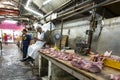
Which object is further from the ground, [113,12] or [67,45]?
[113,12]

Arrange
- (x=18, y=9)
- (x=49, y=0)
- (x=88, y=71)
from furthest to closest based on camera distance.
→ (x=18, y=9), (x=49, y=0), (x=88, y=71)

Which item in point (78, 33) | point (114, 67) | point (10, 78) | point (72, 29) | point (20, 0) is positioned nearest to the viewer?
point (114, 67)

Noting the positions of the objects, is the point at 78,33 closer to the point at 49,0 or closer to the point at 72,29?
the point at 72,29

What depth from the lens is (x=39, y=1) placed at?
7375mm

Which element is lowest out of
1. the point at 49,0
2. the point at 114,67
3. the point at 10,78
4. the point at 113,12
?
the point at 10,78

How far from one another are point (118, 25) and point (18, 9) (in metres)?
7.52

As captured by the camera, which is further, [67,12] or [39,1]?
[39,1]

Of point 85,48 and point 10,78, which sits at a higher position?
point 85,48

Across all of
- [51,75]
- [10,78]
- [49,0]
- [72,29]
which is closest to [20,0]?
[49,0]

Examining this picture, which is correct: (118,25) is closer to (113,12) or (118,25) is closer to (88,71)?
(113,12)

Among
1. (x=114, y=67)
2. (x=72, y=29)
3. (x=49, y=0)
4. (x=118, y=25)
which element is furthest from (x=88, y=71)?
(x=49, y=0)

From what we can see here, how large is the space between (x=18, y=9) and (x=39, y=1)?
9.22 feet

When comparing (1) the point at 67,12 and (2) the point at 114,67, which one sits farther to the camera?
(1) the point at 67,12

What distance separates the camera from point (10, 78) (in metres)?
4.68
